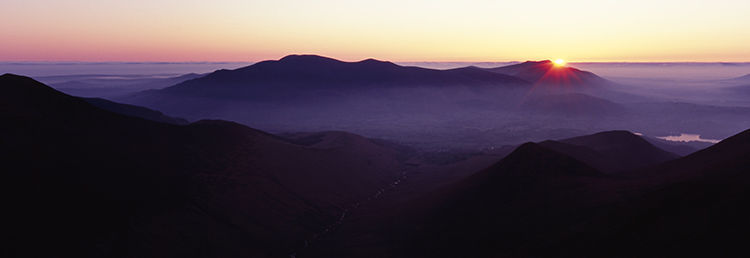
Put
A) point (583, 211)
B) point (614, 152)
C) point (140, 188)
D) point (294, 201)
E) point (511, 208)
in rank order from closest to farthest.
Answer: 1. point (583, 211)
2. point (511, 208)
3. point (140, 188)
4. point (294, 201)
5. point (614, 152)

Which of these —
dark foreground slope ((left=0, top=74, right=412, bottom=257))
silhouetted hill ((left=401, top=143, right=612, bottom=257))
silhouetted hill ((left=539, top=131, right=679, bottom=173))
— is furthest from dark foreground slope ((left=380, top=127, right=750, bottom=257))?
silhouetted hill ((left=539, top=131, right=679, bottom=173))

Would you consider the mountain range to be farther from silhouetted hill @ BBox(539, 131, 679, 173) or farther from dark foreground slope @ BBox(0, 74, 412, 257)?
silhouetted hill @ BBox(539, 131, 679, 173)

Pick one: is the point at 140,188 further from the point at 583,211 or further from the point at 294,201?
the point at 583,211

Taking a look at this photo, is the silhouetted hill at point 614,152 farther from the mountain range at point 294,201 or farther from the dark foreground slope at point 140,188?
the dark foreground slope at point 140,188

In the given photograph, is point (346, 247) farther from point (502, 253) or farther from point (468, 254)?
point (502, 253)

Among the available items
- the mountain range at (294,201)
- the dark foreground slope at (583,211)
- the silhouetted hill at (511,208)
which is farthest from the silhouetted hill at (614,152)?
the silhouetted hill at (511,208)

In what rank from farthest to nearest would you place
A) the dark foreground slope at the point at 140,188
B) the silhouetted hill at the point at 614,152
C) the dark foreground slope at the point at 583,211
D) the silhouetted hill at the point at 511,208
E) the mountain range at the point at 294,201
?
the silhouetted hill at the point at 614,152
the silhouetted hill at the point at 511,208
the dark foreground slope at the point at 140,188
the mountain range at the point at 294,201
the dark foreground slope at the point at 583,211

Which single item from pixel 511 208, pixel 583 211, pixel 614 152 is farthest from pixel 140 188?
pixel 614 152
